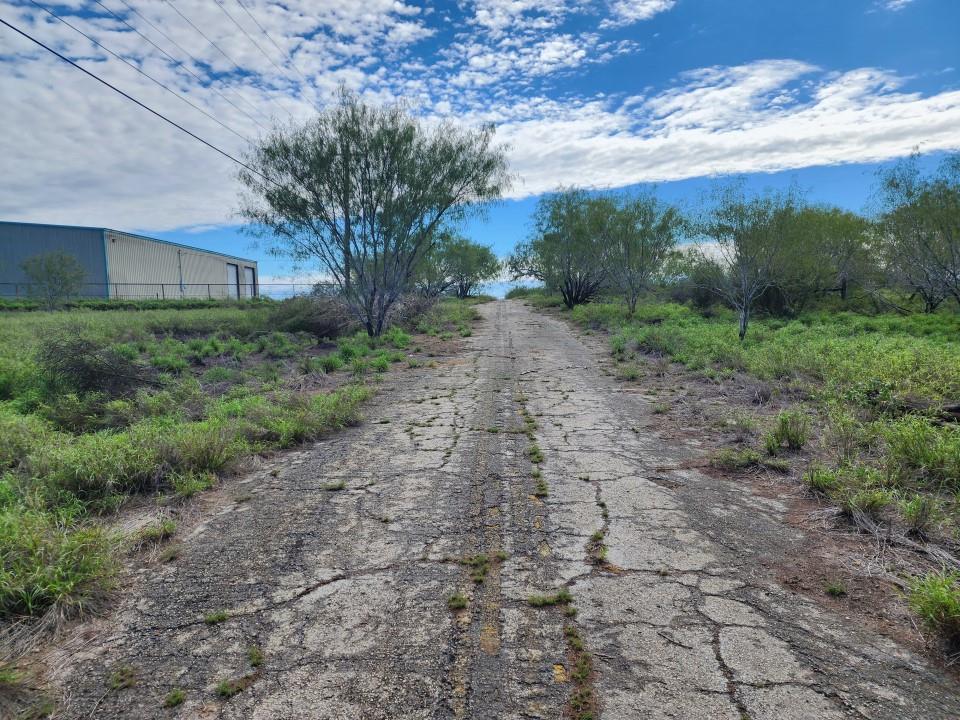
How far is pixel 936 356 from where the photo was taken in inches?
328

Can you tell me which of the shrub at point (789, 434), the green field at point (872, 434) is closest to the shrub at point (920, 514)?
the green field at point (872, 434)

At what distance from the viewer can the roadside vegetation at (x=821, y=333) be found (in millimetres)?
4020

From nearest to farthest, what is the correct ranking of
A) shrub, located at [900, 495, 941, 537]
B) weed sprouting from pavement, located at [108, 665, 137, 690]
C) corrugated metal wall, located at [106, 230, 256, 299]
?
1. weed sprouting from pavement, located at [108, 665, 137, 690]
2. shrub, located at [900, 495, 941, 537]
3. corrugated metal wall, located at [106, 230, 256, 299]

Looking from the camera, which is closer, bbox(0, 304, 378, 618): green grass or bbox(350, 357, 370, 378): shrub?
bbox(0, 304, 378, 618): green grass

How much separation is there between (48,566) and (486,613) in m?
2.22

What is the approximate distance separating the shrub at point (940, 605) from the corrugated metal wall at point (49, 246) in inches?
1543

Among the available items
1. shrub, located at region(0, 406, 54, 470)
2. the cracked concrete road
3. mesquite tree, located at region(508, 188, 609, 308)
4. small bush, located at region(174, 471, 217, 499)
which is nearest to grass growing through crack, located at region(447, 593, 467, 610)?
the cracked concrete road

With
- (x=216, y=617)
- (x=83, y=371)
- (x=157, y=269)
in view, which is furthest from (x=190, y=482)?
(x=157, y=269)

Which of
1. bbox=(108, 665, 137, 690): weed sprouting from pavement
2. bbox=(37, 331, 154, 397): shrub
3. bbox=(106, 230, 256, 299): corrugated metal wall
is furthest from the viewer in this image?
bbox=(106, 230, 256, 299): corrugated metal wall

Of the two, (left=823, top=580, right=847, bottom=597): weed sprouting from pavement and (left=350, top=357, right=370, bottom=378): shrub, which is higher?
(left=350, top=357, right=370, bottom=378): shrub

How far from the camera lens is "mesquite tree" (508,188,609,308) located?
24234mm

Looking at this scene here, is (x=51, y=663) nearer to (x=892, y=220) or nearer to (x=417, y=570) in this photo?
(x=417, y=570)

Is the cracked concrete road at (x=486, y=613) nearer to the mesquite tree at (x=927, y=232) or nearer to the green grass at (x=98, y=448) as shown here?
the green grass at (x=98, y=448)

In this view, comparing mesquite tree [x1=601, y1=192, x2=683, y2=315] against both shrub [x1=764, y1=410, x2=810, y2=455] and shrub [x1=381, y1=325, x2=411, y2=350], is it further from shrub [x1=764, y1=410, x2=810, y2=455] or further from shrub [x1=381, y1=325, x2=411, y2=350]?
shrub [x1=764, y1=410, x2=810, y2=455]
